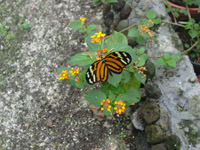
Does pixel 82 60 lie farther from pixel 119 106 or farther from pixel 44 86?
pixel 44 86

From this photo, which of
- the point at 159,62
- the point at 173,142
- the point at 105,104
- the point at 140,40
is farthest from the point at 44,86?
the point at 173,142

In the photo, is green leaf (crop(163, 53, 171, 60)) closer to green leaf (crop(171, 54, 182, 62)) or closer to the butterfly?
Result: green leaf (crop(171, 54, 182, 62))

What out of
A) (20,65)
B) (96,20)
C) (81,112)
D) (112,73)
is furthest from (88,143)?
(96,20)

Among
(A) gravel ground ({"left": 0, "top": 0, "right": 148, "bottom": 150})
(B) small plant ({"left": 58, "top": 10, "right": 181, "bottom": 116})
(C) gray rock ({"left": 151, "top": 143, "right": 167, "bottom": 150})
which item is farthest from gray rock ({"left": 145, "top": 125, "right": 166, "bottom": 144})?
(B) small plant ({"left": 58, "top": 10, "right": 181, "bottom": 116})

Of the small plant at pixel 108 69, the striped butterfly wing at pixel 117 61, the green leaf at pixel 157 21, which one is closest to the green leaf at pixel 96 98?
the small plant at pixel 108 69

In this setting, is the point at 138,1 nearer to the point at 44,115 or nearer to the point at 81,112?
the point at 81,112
